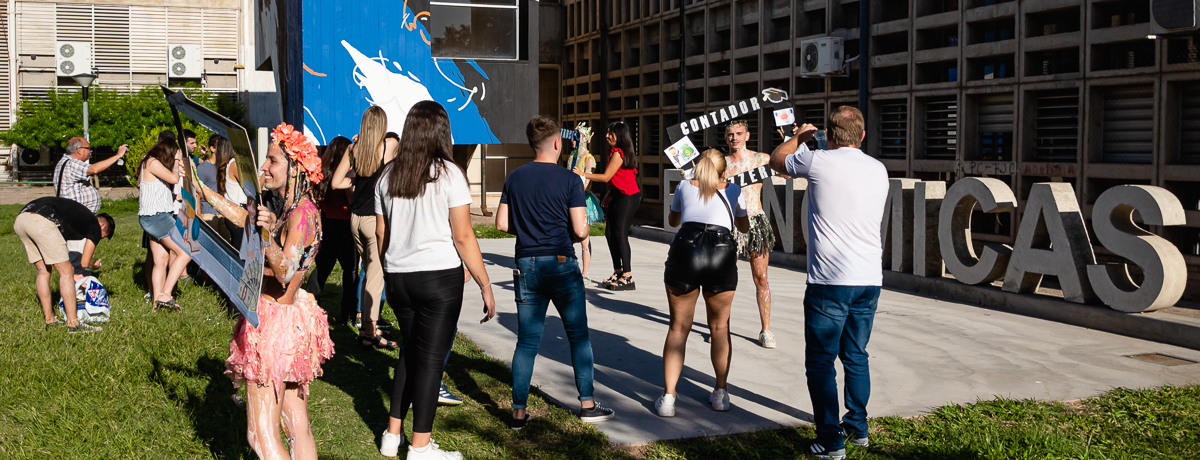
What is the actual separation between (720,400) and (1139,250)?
403 cm

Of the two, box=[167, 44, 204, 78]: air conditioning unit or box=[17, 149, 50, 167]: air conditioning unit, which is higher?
box=[167, 44, 204, 78]: air conditioning unit

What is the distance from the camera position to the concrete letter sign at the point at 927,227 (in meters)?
9.07

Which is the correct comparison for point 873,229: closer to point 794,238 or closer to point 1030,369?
point 1030,369

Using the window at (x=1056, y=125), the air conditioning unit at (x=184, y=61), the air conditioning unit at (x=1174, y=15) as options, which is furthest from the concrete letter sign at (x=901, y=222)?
the air conditioning unit at (x=184, y=61)

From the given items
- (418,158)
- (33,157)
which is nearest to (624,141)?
(418,158)

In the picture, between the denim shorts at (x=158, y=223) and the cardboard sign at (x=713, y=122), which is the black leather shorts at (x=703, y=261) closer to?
the cardboard sign at (x=713, y=122)

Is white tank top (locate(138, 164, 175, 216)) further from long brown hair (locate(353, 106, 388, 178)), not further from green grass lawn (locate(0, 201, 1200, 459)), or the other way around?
long brown hair (locate(353, 106, 388, 178))

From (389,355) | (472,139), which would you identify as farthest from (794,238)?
(472,139)

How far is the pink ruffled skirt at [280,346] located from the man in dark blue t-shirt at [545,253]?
132cm

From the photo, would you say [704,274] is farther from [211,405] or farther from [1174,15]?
[1174,15]

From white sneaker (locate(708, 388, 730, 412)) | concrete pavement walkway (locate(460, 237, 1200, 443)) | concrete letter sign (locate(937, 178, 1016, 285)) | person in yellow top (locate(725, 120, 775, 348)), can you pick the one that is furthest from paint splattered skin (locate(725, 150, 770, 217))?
concrete letter sign (locate(937, 178, 1016, 285))

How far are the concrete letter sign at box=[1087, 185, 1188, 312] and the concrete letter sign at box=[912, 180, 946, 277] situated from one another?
1.76m

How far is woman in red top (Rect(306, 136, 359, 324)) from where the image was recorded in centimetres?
676

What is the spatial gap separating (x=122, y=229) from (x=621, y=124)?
12.0 metres
